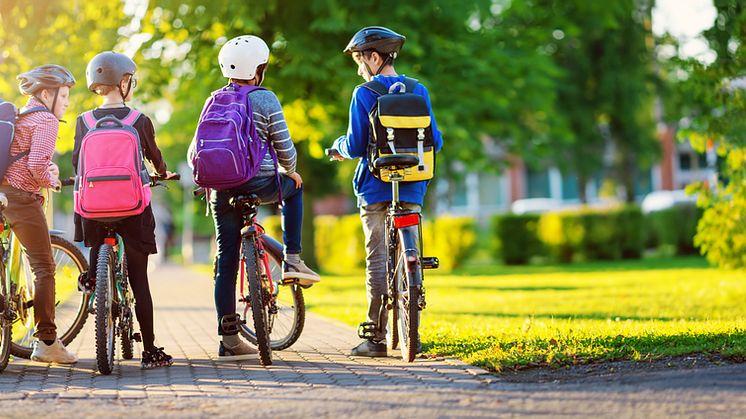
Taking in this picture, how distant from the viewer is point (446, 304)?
12.6m

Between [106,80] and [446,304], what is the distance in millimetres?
6438

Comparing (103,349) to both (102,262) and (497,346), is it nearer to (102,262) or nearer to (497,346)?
(102,262)

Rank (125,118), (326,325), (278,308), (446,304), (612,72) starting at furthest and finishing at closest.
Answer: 1. (612,72)
2. (446,304)
3. (326,325)
4. (278,308)
5. (125,118)

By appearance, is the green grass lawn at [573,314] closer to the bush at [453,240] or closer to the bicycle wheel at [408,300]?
Result: the bicycle wheel at [408,300]

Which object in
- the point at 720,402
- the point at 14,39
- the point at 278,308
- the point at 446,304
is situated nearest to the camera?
the point at 720,402

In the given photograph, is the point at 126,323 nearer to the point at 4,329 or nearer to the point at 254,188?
the point at 4,329

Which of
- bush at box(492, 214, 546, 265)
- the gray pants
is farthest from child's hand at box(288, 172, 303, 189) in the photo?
bush at box(492, 214, 546, 265)

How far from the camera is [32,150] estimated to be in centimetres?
695

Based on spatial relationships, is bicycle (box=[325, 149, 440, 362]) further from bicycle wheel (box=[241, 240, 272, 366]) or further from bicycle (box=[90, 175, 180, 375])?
bicycle (box=[90, 175, 180, 375])

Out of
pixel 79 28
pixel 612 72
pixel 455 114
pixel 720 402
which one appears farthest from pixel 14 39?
pixel 612 72

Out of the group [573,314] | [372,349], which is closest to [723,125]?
[573,314]

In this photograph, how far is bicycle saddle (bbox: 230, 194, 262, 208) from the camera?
6.84 m

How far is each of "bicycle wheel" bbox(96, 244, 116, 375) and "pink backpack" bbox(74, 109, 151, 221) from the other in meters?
0.25

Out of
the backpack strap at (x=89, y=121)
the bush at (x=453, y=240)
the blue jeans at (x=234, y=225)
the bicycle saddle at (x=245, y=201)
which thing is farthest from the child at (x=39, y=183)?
the bush at (x=453, y=240)
